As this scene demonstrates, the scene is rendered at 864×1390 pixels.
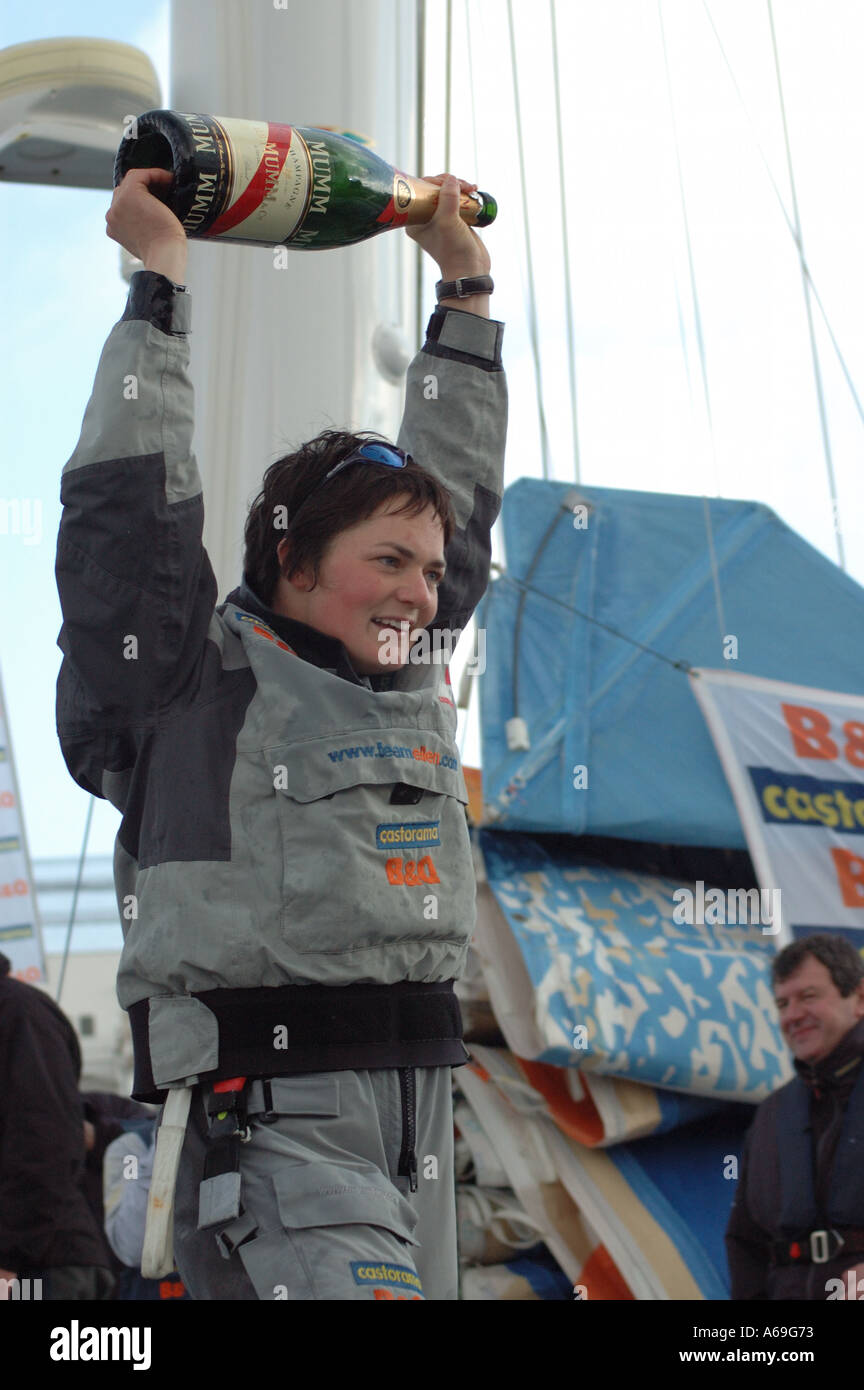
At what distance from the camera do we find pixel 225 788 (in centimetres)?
136

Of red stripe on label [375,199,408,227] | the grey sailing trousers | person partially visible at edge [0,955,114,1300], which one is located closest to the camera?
the grey sailing trousers

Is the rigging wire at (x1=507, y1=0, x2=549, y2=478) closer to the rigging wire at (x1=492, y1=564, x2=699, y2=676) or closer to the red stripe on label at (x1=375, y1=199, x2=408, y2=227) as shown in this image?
the rigging wire at (x1=492, y1=564, x2=699, y2=676)

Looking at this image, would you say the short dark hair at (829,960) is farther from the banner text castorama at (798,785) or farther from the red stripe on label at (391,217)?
the red stripe on label at (391,217)

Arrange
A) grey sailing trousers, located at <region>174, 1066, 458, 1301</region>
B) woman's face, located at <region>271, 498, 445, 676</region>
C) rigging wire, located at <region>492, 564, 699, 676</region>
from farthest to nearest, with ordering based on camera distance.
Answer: rigging wire, located at <region>492, 564, 699, 676</region>
woman's face, located at <region>271, 498, 445, 676</region>
grey sailing trousers, located at <region>174, 1066, 458, 1301</region>

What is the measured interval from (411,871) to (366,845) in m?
0.05

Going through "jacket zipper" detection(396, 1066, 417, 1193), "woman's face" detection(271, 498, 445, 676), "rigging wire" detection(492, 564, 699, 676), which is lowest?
"jacket zipper" detection(396, 1066, 417, 1193)

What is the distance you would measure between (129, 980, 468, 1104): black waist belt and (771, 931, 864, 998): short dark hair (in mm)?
2022

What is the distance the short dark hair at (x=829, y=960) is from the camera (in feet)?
10.5

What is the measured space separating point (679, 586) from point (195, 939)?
10.6ft

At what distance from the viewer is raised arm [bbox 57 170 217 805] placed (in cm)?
137

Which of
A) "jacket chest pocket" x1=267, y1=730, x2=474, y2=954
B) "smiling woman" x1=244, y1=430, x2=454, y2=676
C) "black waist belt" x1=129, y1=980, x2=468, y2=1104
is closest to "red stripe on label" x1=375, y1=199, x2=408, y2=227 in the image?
"smiling woman" x1=244, y1=430, x2=454, y2=676

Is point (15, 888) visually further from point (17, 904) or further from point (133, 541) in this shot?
point (133, 541)

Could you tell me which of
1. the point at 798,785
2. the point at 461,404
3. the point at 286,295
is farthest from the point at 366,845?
the point at 798,785

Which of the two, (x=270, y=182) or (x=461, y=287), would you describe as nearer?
(x=270, y=182)
